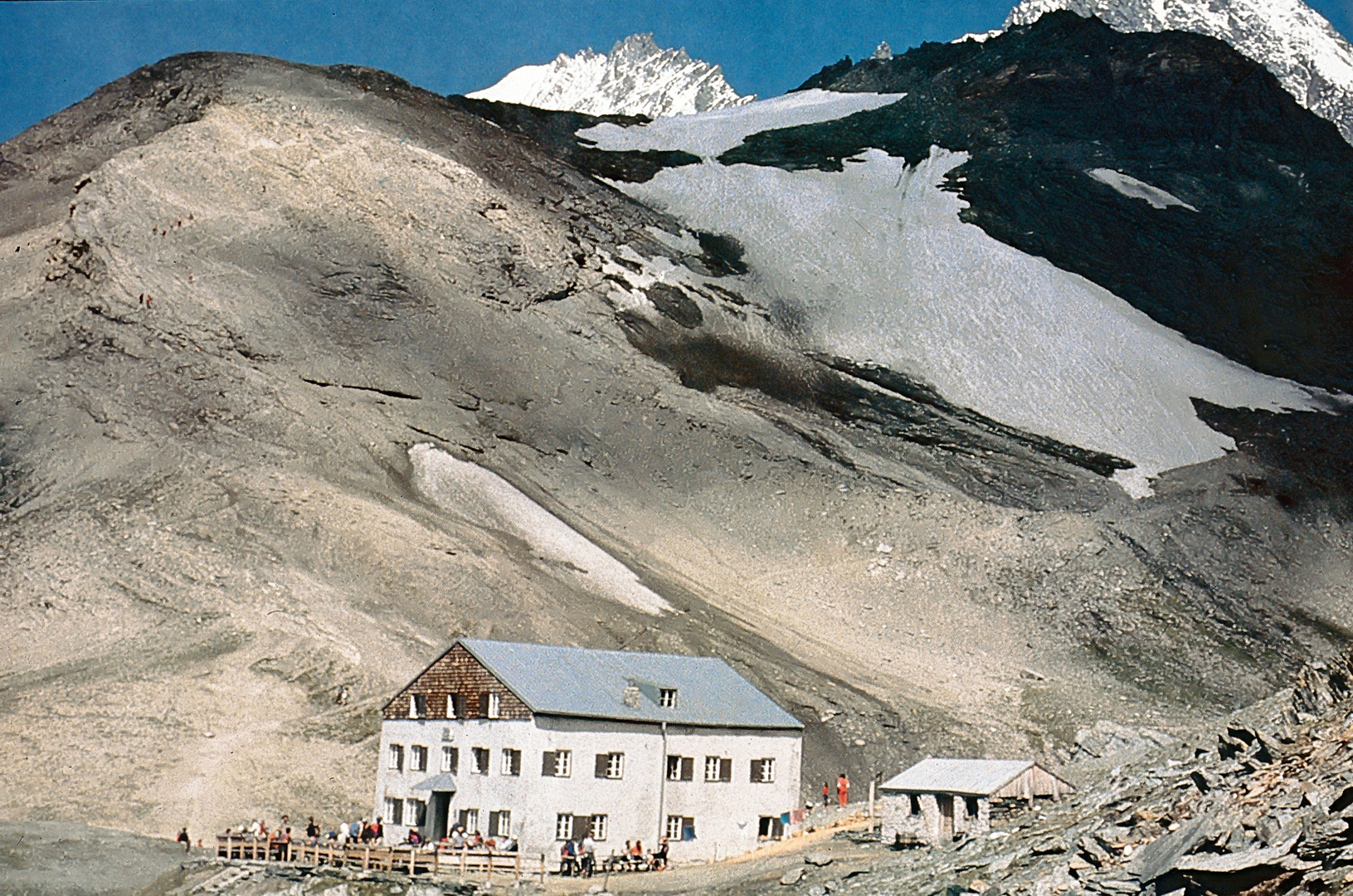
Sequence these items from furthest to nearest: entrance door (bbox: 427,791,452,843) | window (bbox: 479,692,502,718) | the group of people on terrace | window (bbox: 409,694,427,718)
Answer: window (bbox: 409,694,427,718) < entrance door (bbox: 427,791,452,843) < window (bbox: 479,692,502,718) < the group of people on terrace

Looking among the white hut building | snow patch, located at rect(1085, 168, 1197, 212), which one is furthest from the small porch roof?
snow patch, located at rect(1085, 168, 1197, 212)

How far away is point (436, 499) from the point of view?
69688 mm

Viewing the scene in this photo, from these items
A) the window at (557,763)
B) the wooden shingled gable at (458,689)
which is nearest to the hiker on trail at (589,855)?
the window at (557,763)

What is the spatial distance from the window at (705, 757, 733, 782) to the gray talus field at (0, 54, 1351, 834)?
12.4 m

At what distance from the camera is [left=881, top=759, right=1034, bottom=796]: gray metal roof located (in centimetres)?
3222

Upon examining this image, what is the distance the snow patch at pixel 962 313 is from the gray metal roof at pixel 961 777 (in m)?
53.4

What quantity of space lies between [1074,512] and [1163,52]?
64.6 metres

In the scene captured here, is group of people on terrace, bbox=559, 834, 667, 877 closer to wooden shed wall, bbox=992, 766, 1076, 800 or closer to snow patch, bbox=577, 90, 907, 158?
wooden shed wall, bbox=992, 766, 1076, 800

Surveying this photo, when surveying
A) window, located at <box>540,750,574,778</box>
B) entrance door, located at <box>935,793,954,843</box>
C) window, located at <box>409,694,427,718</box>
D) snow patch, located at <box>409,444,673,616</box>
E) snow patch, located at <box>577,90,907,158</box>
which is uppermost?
snow patch, located at <box>577,90,907,158</box>

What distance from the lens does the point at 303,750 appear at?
163 feet

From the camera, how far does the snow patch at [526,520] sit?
6384cm

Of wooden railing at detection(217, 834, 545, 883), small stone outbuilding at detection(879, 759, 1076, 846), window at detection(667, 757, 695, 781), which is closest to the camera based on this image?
small stone outbuilding at detection(879, 759, 1076, 846)

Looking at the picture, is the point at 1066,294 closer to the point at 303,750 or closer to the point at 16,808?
the point at 303,750

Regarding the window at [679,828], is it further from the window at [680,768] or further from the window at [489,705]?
the window at [489,705]
